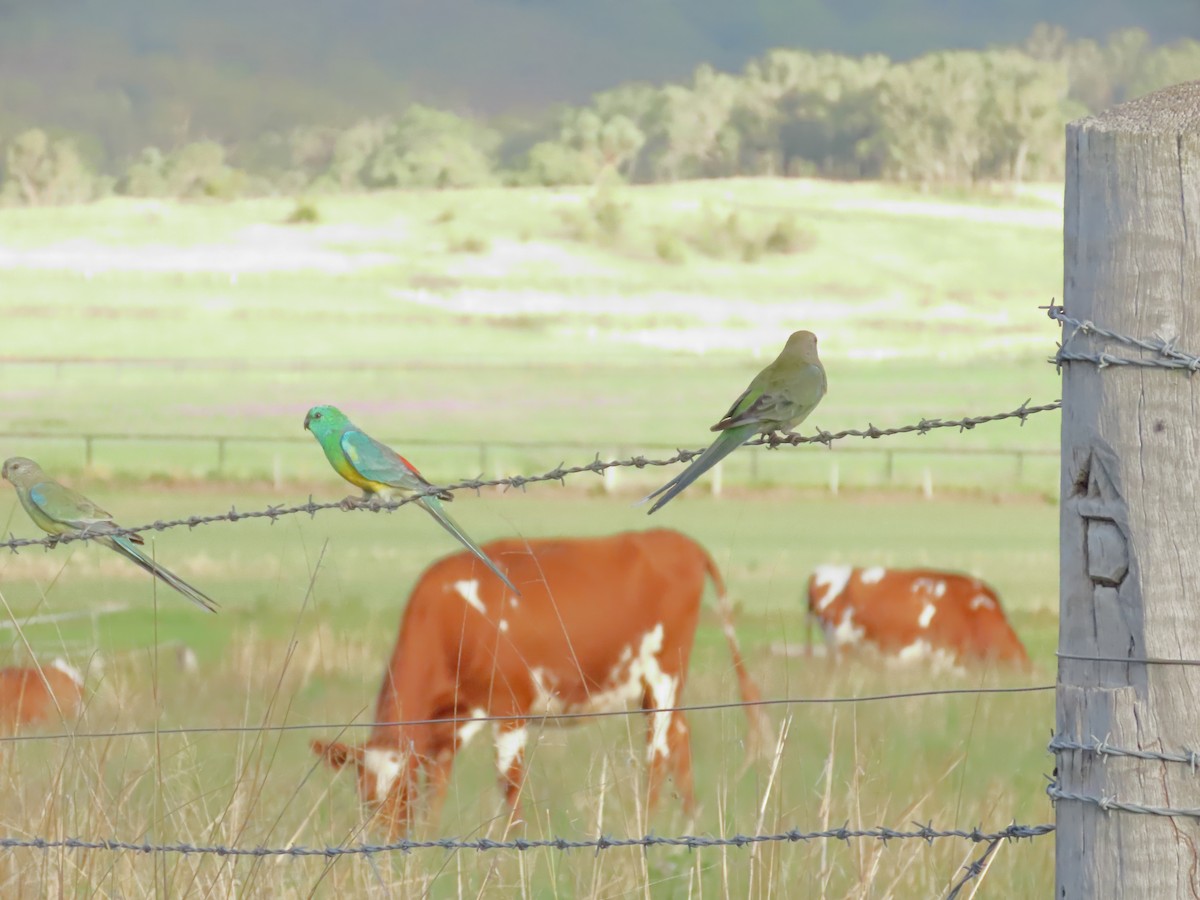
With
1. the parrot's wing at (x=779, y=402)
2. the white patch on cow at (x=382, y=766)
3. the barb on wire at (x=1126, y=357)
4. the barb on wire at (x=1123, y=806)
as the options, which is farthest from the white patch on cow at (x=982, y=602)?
the barb on wire at (x=1126, y=357)

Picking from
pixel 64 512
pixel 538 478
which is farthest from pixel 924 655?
pixel 538 478

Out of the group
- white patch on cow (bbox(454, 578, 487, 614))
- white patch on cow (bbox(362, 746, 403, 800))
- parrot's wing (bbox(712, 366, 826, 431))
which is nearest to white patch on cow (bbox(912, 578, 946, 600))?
white patch on cow (bbox(454, 578, 487, 614))

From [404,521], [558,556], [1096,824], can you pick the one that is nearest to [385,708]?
[558,556]

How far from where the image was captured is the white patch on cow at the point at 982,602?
39.2 feet

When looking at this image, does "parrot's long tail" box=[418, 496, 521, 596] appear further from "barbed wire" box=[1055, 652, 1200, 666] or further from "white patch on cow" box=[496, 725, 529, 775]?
"white patch on cow" box=[496, 725, 529, 775]

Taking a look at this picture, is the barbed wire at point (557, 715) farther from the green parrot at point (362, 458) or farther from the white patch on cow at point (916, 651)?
the white patch on cow at point (916, 651)

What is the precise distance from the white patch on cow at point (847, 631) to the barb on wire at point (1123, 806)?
33.6 ft

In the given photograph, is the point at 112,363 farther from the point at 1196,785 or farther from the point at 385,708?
the point at 1196,785

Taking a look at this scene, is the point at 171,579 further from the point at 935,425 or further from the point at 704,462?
the point at 935,425

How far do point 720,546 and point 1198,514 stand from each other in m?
25.1

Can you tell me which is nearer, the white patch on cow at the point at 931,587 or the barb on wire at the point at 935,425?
the barb on wire at the point at 935,425

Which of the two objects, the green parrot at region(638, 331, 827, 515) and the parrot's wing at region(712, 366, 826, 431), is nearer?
the green parrot at region(638, 331, 827, 515)

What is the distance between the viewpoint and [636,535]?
7766 mm

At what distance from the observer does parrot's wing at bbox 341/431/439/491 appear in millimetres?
3396
